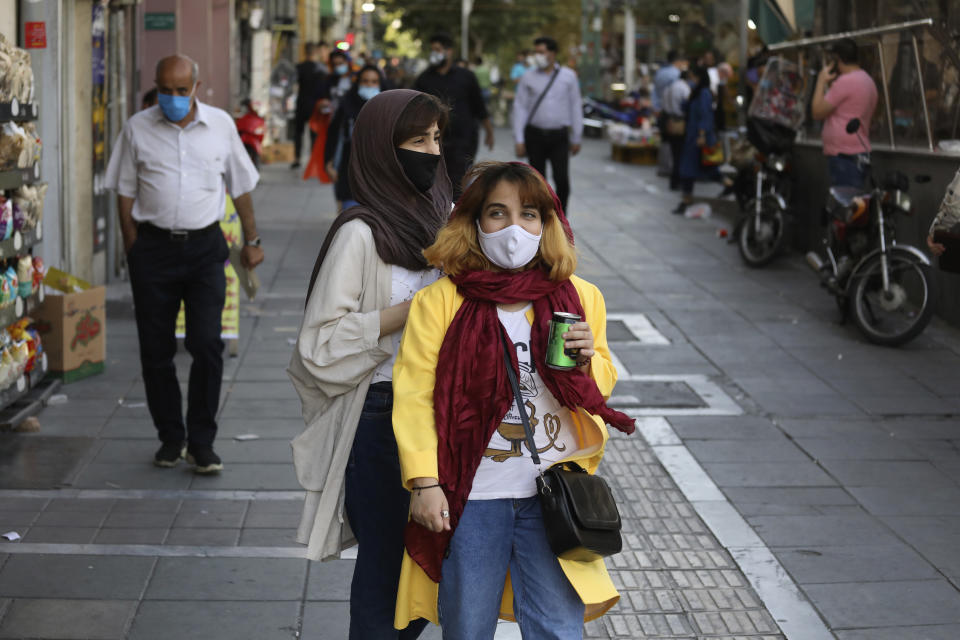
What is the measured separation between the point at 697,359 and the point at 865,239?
2122mm

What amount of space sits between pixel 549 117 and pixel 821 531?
28.2 ft

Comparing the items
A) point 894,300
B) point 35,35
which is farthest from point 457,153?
point 35,35

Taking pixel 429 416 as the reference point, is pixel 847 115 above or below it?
above

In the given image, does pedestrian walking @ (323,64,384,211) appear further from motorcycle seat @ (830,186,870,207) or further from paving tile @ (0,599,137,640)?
paving tile @ (0,599,137,640)

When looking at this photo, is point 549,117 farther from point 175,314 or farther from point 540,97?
point 175,314

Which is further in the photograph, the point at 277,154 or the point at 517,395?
the point at 277,154

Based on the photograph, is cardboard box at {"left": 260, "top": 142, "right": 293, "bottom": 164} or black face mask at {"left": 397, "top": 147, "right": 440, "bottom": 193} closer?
black face mask at {"left": 397, "top": 147, "right": 440, "bottom": 193}

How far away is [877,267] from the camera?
9133mm

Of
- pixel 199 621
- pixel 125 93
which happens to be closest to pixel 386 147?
pixel 199 621

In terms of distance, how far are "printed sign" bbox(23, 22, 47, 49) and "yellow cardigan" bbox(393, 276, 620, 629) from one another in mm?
5562

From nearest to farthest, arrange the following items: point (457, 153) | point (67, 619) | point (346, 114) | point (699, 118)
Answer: point (67, 619) < point (346, 114) < point (457, 153) < point (699, 118)

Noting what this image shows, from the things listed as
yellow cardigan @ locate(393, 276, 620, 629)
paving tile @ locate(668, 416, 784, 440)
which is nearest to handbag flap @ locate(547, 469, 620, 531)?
yellow cardigan @ locate(393, 276, 620, 629)

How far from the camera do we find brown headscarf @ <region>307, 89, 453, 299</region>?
10.8 feet

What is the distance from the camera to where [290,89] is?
26.9m
